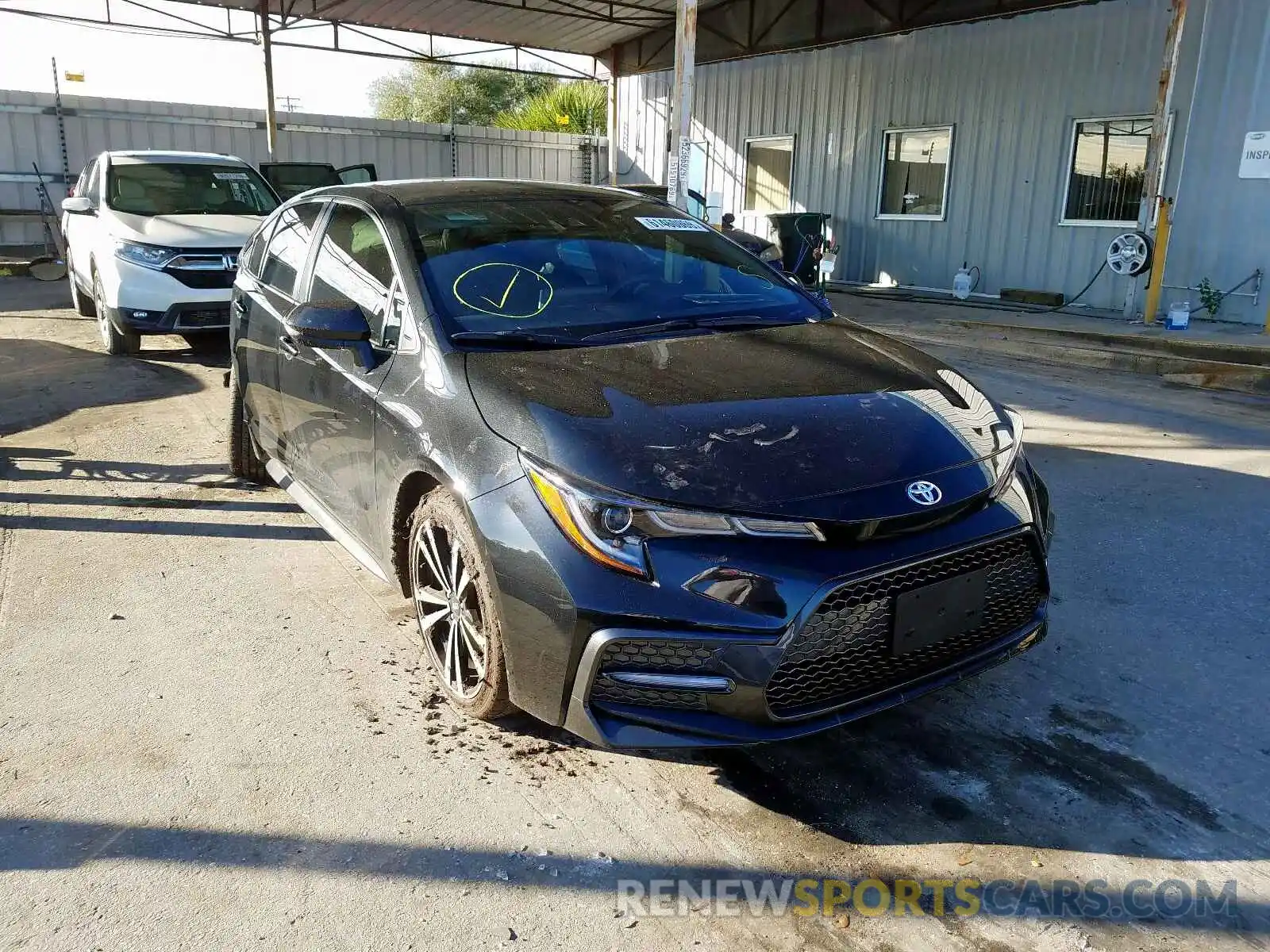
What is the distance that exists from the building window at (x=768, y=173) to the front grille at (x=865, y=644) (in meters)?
14.3

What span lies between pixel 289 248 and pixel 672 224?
1.72 meters

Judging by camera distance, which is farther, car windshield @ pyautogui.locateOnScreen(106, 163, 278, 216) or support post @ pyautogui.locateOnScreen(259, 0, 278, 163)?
support post @ pyautogui.locateOnScreen(259, 0, 278, 163)

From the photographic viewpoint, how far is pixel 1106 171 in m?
11.4

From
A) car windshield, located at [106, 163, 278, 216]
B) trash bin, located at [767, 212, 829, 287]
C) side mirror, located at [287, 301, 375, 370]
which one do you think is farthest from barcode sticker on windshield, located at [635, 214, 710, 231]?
trash bin, located at [767, 212, 829, 287]

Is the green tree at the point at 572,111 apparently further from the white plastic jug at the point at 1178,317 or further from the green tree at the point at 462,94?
the white plastic jug at the point at 1178,317

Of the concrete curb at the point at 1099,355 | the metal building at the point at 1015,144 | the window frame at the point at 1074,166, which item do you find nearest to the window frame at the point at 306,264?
the concrete curb at the point at 1099,355

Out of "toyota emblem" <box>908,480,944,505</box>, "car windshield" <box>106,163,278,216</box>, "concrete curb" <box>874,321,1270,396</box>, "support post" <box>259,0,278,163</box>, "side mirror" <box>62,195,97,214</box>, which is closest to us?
"toyota emblem" <box>908,480,944,505</box>

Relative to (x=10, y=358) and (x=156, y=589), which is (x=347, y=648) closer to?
(x=156, y=589)

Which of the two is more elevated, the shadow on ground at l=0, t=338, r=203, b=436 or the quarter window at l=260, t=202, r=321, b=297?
the quarter window at l=260, t=202, r=321, b=297

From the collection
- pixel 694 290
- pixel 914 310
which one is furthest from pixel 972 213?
pixel 694 290

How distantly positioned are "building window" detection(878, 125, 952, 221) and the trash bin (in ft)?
3.49

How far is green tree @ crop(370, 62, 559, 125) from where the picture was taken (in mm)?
42875

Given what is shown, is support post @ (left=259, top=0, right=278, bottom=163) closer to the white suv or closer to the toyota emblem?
the white suv

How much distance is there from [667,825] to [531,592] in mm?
711
